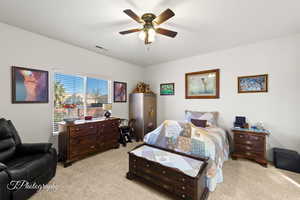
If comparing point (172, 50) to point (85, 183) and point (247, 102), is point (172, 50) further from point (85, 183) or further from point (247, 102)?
point (85, 183)

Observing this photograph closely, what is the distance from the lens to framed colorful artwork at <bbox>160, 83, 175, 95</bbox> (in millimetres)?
4312

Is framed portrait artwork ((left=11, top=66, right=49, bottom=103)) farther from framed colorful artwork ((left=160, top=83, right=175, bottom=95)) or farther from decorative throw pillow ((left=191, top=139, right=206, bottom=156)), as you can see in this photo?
framed colorful artwork ((left=160, top=83, right=175, bottom=95))

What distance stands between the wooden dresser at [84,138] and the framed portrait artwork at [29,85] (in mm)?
760

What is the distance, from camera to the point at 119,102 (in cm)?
423

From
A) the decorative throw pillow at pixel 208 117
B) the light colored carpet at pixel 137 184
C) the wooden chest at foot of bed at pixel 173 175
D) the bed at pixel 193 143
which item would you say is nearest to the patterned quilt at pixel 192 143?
the bed at pixel 193 143

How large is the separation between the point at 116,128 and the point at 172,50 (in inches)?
106

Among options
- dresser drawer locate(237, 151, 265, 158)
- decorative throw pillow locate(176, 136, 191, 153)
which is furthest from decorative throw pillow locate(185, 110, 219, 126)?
decorative throw pillow locate(176, 136, 191, 153)

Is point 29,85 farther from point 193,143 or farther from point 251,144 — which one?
point 251,144

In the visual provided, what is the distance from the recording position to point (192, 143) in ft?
6.77

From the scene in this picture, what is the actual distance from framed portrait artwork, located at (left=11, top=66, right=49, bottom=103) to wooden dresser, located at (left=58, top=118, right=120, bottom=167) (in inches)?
29.9

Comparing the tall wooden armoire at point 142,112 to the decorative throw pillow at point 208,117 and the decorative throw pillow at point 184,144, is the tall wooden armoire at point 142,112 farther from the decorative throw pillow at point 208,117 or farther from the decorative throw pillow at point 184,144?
the decorative throw pillow at point 184,144

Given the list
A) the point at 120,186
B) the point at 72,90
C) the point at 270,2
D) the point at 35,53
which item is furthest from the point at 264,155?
the point at 35,53

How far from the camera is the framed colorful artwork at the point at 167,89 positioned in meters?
4.31

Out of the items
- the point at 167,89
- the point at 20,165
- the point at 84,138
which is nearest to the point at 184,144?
the point at 84,138
